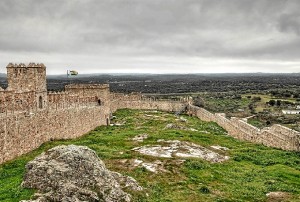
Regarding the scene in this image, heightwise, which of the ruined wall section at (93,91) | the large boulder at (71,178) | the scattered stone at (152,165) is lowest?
the scattered stone at (152,165)

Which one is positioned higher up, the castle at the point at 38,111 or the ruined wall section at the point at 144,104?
the castle at the point at 38,111

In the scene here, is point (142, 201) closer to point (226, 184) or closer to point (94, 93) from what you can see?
point (226, 184)

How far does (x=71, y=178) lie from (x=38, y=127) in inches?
545

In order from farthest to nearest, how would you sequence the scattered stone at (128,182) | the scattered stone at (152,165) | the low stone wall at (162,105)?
the low stone wall at (162,105) → the scattered stone at (152,165) → the scattered stone at (128,182)

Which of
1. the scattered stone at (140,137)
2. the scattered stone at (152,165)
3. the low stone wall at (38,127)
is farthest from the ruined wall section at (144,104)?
the scattered stone at (152,165)

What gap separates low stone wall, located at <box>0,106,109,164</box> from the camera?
81.8ft

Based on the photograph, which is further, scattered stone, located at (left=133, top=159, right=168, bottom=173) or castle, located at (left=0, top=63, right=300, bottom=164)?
castle, located at (left=0, top=63, right=300, bottom=164)

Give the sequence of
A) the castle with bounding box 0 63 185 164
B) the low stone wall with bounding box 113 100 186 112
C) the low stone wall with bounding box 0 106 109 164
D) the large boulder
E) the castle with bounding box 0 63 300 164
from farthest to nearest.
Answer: the low stone wall with bounding box 113 100 186 112 → the castle with bounding box 0 63 300 164 → the castle with bounding box 0 63 185 164 → the low stone wall with bounding box 0 106 109 164 → the large boulder

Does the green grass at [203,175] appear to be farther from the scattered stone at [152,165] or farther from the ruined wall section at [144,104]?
the ruined wall section at [144,104]

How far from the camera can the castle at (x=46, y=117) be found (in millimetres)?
26105

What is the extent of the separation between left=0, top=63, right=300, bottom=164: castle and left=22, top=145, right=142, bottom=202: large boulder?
752cm

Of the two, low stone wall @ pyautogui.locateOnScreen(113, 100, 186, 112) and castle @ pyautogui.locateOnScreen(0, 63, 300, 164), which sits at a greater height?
castle @ pyautogui.locateOnScreen(0, 63, 300, 164)

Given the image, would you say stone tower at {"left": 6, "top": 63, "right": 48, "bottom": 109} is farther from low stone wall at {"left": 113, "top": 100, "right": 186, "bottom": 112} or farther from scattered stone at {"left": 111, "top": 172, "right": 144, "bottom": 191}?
low stone wall at {"left": 113, "top": 100, "right": 186, "bottom": 112}

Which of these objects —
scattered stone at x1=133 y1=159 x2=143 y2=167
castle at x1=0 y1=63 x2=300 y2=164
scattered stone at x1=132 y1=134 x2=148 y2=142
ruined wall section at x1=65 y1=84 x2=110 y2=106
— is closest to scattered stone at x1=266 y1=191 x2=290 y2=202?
scattered stone at x1=133 y1=159 x2=143 y2=167
